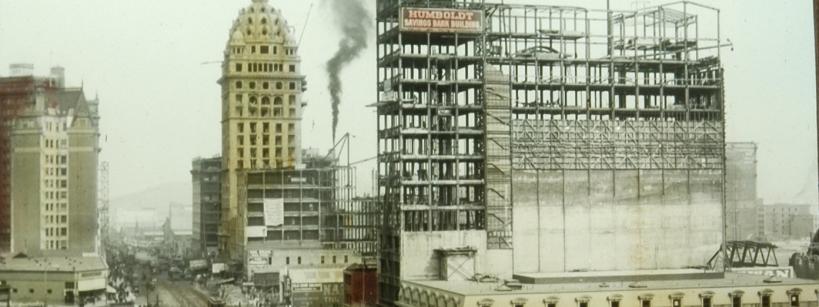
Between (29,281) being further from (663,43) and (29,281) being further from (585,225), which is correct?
(663,43)

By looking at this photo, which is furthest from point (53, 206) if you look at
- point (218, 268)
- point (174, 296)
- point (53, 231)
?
point (218, 268)

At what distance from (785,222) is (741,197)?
438 centimetres

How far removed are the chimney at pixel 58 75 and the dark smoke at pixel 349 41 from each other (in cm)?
1905

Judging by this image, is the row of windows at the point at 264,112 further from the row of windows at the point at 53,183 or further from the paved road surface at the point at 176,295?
the row of windows at the point at 53,183

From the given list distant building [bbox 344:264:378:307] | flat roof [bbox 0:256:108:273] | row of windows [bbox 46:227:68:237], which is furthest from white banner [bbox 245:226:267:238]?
row of windows [bbox 46:227:68:237]

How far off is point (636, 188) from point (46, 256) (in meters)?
37.7

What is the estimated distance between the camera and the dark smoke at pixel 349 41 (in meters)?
70.6

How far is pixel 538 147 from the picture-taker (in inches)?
2606

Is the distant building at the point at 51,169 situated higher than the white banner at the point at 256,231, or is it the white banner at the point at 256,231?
the distant building at the point at 51,169

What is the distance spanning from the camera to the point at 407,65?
213ft

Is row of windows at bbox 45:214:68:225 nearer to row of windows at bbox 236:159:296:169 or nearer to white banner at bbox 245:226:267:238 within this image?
white banner at bbox 245:226:267:238

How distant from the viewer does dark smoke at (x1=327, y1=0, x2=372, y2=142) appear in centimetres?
7056

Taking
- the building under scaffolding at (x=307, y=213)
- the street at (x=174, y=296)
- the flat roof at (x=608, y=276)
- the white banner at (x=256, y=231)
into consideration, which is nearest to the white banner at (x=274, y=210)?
the building under scaffolding at (x=307, y=213)

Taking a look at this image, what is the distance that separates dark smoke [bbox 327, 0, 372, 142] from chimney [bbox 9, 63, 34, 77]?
68.3 ft
